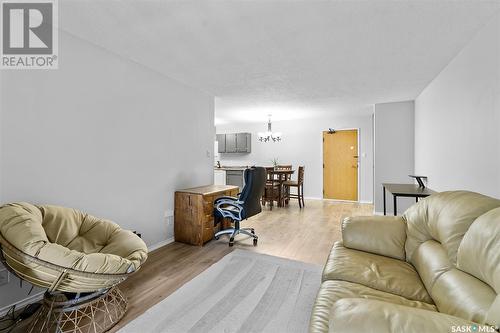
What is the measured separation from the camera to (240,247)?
3.20 meters

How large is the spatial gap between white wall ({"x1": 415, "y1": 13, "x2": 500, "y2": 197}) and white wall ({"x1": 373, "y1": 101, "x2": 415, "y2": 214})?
1.17 m

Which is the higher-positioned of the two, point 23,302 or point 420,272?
point 420,272

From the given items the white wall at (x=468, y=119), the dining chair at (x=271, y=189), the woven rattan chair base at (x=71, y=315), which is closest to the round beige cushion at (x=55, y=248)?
the woven rattan chair base at (x=71, y=315)

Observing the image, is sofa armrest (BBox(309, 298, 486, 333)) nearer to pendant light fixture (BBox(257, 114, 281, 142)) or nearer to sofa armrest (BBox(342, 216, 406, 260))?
sofa armrest (BBox(342, 216, 406, 260))

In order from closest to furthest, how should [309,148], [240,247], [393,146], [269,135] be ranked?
1. [240,247]
2. [393,146]
3. [269,135]
4. [309,148]

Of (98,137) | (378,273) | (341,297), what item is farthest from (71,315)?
(378,273)

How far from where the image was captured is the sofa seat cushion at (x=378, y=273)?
4.53 ft

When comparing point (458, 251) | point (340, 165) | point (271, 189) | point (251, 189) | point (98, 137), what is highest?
point (98, 137)

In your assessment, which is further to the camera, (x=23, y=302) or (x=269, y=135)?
(x=269, y=135)

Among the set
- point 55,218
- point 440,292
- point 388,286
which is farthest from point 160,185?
point 440,292

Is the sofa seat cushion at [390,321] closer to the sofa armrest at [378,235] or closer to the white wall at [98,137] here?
the sofa armrest at [378,235]

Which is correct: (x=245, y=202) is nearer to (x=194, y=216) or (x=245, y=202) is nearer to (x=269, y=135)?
(x=194, y=216)

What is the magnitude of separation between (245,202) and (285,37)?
2031 mm

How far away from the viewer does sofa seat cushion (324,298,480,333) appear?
78 centimetres
